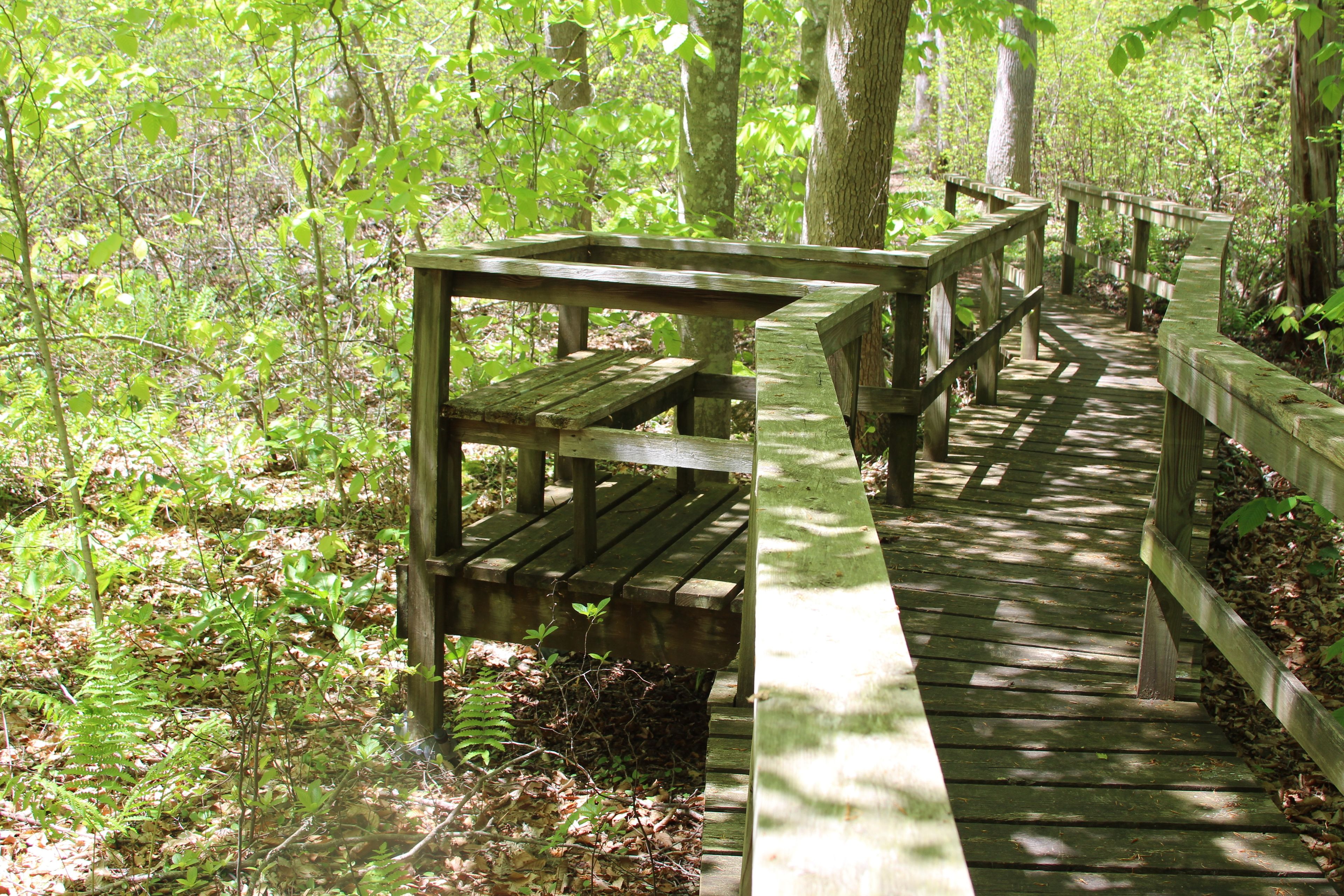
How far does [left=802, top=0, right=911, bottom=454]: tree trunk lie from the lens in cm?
642

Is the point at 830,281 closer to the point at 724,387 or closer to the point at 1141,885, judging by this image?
the point at 724,387

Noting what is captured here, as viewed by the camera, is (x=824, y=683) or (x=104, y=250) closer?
(x=824, y=683)

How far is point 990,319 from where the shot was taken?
23.7 ft

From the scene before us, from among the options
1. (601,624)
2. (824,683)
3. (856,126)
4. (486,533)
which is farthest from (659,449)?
(856,126)

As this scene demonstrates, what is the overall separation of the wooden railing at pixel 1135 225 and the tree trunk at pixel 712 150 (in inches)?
120

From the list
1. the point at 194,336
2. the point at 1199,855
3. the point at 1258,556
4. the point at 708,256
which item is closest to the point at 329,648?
the point at 194,336

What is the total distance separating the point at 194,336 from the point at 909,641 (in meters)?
4.50

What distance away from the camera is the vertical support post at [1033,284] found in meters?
8.50

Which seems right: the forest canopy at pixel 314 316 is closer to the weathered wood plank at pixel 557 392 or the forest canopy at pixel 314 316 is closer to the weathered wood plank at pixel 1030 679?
the weathered wood plank at pixel 557 392

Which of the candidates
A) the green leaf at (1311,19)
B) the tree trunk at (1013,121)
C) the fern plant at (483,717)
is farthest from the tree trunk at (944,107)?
the fern plant at (483,717)

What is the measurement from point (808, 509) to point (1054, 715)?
2.35 m

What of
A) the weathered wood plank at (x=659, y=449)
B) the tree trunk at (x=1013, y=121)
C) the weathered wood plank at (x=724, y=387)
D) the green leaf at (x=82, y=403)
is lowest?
the green leaf at (x=82, y=403)

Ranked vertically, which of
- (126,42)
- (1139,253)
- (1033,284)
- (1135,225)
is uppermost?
(126,42)

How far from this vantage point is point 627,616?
173 inches
